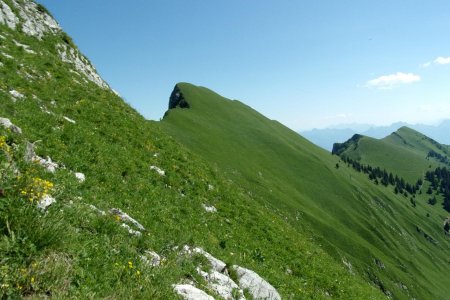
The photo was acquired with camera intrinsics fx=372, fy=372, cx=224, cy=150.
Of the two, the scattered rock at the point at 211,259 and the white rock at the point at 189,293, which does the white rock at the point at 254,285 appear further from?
the white rock at the point at 189,293

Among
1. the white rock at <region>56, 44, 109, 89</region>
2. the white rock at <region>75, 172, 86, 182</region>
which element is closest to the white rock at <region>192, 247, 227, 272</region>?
the white rock at <region>75, 172, 86, 182</region>

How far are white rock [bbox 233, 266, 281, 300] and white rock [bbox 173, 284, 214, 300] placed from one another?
3.90 meters

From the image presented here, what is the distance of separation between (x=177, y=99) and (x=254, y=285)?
107833 millimetres

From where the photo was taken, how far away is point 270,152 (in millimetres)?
105312

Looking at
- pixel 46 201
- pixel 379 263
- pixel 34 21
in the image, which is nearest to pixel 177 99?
pixel 379 263

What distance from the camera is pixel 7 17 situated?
3797cm

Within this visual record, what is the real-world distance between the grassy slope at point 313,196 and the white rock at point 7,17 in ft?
117

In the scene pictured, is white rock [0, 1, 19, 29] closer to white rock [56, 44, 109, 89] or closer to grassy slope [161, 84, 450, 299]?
white rock [56, 44, 109, 89]

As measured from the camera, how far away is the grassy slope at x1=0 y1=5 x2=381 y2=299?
7.98m

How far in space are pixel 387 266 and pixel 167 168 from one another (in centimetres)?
7496

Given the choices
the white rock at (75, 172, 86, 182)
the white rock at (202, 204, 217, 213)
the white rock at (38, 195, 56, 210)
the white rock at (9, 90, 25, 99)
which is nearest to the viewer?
Answer: the white rock at (38, 195, 56, 210)

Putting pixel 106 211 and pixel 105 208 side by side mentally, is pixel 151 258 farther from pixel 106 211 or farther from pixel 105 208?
pixel 105 208

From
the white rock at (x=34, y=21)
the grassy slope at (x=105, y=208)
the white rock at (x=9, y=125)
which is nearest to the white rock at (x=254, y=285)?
the grassy slope at (x=105, y=208)

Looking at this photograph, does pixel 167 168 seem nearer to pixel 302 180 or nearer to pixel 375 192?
pixel 302 180
